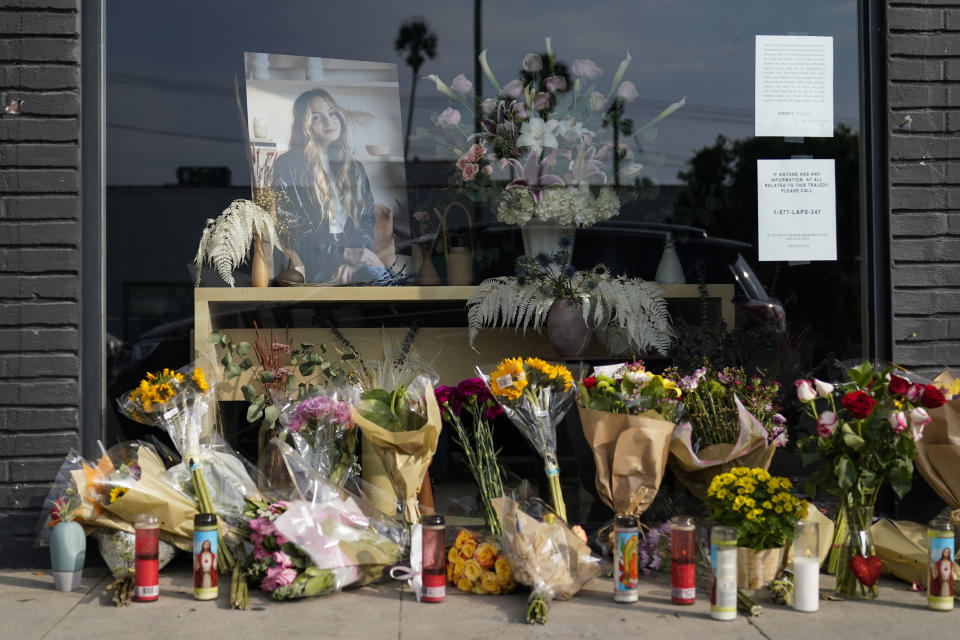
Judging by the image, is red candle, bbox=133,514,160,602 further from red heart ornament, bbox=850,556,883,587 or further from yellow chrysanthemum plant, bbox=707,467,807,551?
red heart ornament, bbox=850,556,883,587

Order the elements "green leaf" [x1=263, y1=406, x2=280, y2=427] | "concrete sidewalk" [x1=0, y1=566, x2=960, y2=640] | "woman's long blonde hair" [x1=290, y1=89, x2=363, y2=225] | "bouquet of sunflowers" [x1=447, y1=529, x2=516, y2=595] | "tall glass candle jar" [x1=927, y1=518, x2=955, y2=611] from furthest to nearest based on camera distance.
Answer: "woman's long blonde hair" [x1=290, y1=89, x2=363, y2=225] < "green leaf" [x1=263, y1=406, x2=280, y2=427] < "bouquet of sunflowers" [x1=447, y1=529, x2=516, y2=595] < "tall glass candle jar" [x1=927, y1=518, x2=955, y2=611] < "concrete sidewalk" [x1=0, y1=566, x2=960, y2=640]

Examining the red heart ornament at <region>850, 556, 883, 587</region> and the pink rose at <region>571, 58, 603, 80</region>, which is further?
the pink rose at <region>571, 58, 603, 80</region>

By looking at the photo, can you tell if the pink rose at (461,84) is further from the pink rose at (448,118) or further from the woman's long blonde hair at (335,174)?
the woman's long blonde hair at (335,174)

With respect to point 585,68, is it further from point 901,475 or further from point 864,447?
point 901,475

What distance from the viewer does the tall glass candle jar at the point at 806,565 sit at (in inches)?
152

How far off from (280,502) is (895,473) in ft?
7.82

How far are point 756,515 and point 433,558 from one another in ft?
4.04

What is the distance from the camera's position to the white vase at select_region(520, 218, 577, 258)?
504 cm

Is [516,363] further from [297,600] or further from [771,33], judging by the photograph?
[771,33]

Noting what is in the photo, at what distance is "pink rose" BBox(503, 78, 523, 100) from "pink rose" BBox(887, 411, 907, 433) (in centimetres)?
228

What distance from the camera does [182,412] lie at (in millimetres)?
4477

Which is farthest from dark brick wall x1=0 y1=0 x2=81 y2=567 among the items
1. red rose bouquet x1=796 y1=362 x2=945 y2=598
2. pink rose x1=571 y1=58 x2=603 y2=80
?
red rose bouquet x1=796 y1=362 x2=945 y2=598

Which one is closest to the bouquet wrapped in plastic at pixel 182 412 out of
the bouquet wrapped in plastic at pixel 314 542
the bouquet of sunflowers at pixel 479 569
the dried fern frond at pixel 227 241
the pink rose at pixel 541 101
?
the bouquet wrapped in plastic at pixel 314 542

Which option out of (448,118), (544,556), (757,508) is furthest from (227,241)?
(757,508)
